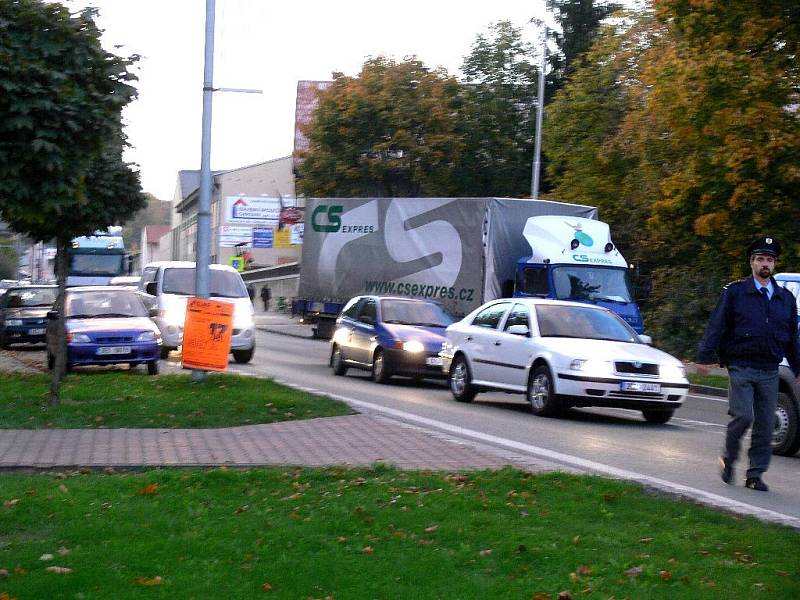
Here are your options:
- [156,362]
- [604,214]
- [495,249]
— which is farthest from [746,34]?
[604,214]

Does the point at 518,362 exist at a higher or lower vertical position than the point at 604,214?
lower

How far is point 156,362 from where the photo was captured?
A: 2003cm

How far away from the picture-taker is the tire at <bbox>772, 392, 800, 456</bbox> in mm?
11289

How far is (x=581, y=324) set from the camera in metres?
15.7

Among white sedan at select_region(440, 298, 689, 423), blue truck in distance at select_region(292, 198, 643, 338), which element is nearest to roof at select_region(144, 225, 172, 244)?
blue truck in distance at select_region(292, 198, 643, 338)

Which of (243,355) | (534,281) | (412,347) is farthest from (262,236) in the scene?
(412,347)

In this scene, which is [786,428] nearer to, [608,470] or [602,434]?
[602,434]

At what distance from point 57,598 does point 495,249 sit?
19.9 m

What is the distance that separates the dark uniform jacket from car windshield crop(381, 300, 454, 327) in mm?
11834

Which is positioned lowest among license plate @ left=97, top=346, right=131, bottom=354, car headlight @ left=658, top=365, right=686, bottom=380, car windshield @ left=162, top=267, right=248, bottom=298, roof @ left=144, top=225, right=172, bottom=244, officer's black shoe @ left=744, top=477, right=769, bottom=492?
officer's black shoe @ left=744, top=477, right=769, bottom=492

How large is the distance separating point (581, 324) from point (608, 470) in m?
→ 5.95

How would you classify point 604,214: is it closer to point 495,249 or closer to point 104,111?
point 495,249

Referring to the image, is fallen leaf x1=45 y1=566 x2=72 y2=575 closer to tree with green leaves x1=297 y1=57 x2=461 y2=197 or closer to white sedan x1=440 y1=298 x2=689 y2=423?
white sedan x1=440 y1=298 x2=689 y2=423

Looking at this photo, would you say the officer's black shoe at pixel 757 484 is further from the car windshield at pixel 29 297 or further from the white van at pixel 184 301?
the car windshield at pixel 29 297
